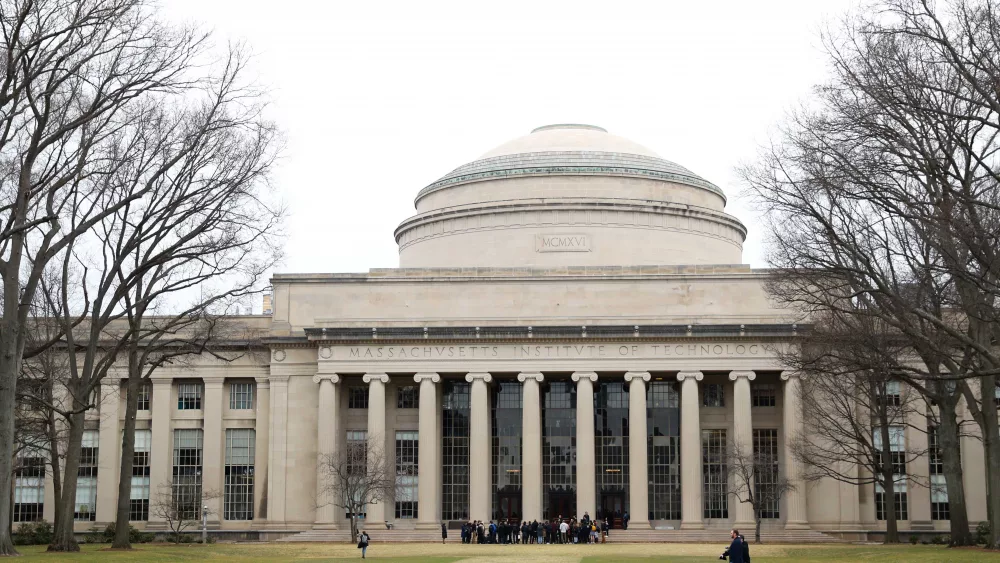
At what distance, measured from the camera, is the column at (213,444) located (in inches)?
3024

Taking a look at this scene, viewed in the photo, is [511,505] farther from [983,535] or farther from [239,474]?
[983,535]

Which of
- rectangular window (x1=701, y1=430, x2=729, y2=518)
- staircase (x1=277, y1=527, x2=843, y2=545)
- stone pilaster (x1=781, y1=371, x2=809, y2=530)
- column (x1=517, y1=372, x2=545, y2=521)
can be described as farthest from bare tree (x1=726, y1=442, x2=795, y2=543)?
column (x1=517, y1=372, x2=545, y2=521)

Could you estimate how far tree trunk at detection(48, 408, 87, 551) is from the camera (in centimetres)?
4684

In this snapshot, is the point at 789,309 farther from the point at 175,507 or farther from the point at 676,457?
the point at 175,507

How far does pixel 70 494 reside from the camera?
159 feet

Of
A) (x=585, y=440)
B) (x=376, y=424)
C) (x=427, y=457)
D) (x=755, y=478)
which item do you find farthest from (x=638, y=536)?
(x=376, y=424)

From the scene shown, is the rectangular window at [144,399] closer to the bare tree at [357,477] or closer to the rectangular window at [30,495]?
the rectangular window at [30,495]

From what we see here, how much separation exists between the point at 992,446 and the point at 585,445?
29.6m

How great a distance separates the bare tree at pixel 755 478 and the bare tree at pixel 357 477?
759 inches

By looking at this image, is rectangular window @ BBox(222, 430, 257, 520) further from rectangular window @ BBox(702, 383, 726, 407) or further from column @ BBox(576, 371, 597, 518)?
rectangular window @ BBox(702, 383, 726, 407)

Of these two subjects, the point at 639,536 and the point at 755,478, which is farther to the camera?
the point at 755,478

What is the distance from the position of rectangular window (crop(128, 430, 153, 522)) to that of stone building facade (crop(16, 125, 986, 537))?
12 cm

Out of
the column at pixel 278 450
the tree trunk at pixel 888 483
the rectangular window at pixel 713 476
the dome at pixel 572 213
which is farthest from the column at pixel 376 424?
the tree trunk at pixel 888 483

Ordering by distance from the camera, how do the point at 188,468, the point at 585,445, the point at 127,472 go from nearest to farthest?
1. the point at 127,472
2. the point at 585,445
3. the point at 188,468
